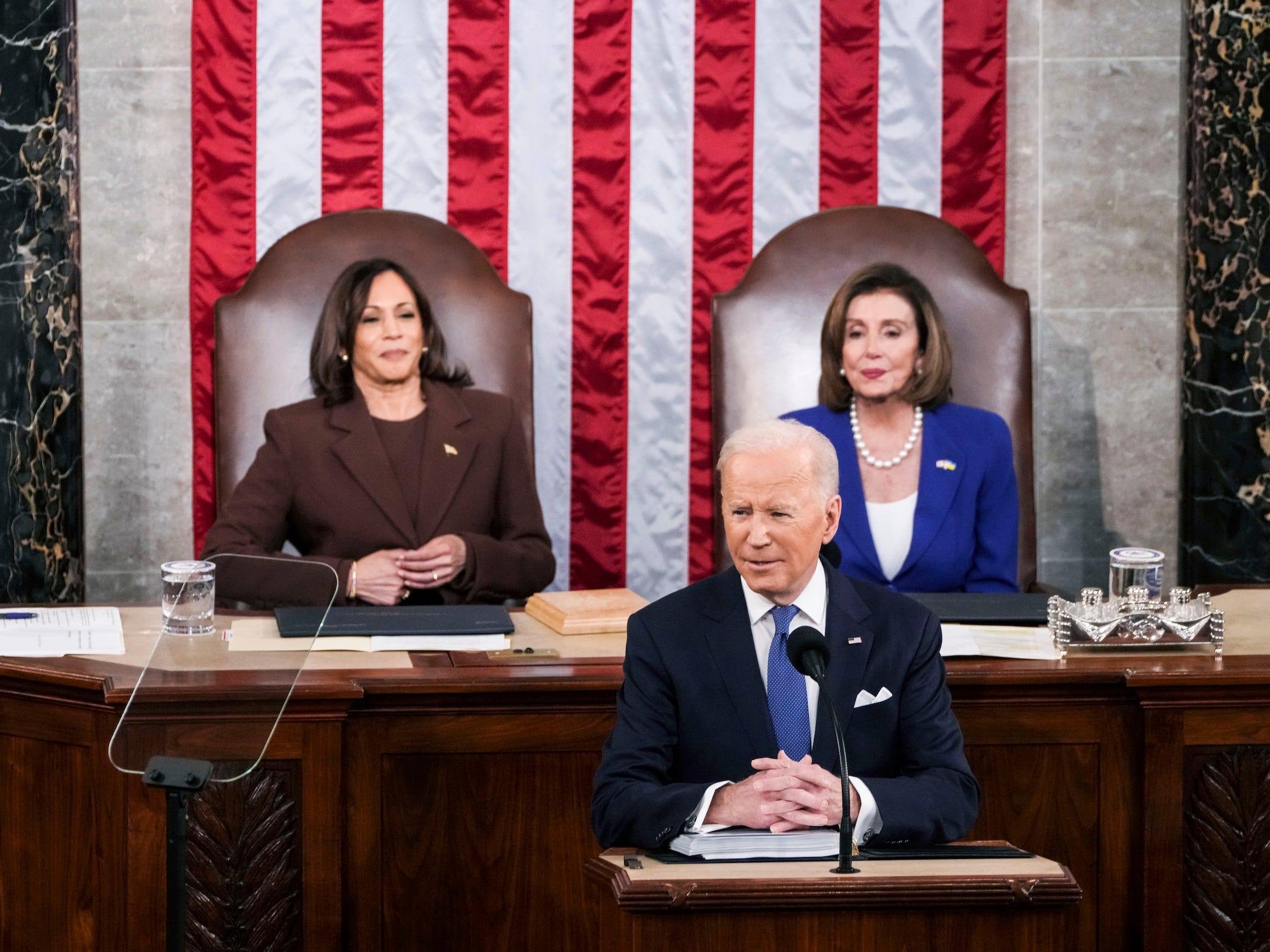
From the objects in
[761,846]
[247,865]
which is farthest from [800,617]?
[247,865]

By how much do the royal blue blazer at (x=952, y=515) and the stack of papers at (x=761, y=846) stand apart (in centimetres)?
164

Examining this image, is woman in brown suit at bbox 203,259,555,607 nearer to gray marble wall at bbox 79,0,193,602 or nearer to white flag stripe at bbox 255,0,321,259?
white flag stripe at bbox 255,0,321,259

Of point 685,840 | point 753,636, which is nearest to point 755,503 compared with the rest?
point 753,636

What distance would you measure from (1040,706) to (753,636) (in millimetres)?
638

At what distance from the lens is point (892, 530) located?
150 inches

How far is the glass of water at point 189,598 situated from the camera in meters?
2.96

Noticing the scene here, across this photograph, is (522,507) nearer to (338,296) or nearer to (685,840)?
(338,296)

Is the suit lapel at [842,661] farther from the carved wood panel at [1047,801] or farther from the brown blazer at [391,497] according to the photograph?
the brown blazer at [391,497]

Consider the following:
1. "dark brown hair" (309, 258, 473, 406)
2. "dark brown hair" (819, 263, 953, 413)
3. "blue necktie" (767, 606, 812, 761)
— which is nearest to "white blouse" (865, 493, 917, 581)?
"dark brown hair" (819, 263, 953, 413)

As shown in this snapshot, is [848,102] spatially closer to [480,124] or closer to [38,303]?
[480,124]

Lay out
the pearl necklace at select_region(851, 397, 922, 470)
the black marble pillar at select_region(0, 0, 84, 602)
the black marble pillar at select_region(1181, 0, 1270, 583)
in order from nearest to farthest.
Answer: the pearl necklace at select_region(851, 397, 922, 470)
the black marble pillar at select_region(0, 0, 84, 602)
the black marble pillar at select_region(1181, 0, 1270, 583)

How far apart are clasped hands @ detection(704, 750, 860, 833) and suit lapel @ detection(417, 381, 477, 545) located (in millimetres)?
1763

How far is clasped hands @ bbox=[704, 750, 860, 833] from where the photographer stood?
219 centimetres

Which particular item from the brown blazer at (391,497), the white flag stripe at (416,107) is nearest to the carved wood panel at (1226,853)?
the brown blazer at (391,497)
